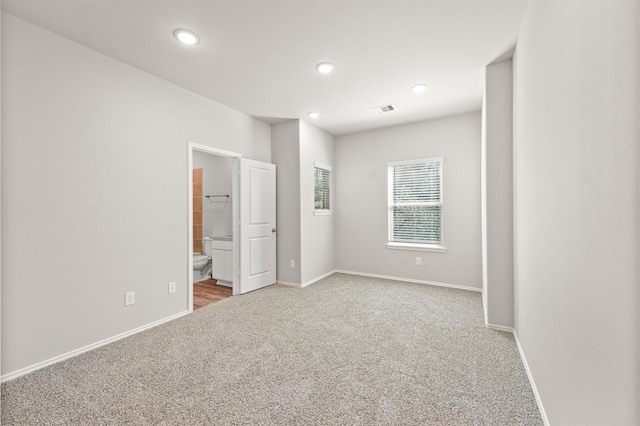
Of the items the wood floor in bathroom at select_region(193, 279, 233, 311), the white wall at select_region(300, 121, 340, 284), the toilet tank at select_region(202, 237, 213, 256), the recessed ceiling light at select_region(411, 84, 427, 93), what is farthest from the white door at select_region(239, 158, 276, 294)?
the recessed ceiling light at select_region(411, 84, 427, 93)

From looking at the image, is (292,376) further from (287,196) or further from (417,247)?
(417,247)

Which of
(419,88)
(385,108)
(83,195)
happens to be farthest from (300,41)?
(83,195)

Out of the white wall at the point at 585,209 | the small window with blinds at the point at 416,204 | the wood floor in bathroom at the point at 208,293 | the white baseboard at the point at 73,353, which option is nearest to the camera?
the white wall at the point at 585,209

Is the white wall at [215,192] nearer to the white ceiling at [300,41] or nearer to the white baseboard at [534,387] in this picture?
→ the white ceiling at [300,41]

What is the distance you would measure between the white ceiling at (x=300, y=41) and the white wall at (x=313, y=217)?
1158mm

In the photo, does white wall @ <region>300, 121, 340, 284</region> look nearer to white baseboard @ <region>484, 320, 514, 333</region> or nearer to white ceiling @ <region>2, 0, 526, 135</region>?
white ceiling @ <region>2, 0, 526, 135</region>

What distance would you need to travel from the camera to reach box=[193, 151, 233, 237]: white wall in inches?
229

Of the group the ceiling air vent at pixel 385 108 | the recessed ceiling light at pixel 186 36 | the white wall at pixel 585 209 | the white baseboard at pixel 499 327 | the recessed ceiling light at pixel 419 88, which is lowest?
the white baseboard at pixel 499 327

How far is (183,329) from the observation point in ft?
9.54

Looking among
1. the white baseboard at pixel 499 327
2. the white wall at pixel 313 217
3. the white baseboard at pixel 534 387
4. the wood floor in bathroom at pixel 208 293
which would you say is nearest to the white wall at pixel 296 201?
the white wall at pixel 313 217

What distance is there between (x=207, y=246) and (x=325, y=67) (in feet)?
13.8

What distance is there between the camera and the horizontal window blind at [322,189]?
16.3 ft

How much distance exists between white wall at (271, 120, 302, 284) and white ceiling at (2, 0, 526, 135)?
97cm

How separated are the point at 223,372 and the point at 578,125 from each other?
8.16 feet
